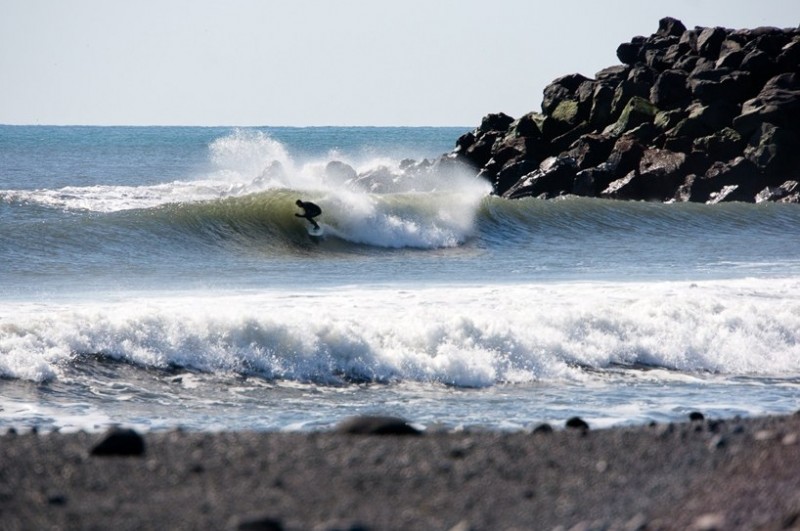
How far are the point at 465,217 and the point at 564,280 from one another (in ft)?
30.0

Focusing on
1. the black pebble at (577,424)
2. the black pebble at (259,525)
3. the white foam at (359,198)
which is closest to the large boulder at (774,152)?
the white foam at (359,198)

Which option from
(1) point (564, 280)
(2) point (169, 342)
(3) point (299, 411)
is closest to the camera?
(3) point (299, 411)

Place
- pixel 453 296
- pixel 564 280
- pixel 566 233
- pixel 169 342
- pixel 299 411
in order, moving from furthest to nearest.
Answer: pixel 566 233
pixel 564 280
pixel 453 296
pixel 169 342
pixel 299 411

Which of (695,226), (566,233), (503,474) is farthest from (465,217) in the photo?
(503,474)

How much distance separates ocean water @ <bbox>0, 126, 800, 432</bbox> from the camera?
1067 centimetres

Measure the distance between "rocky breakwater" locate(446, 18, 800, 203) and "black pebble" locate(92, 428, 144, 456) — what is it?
26268 mm

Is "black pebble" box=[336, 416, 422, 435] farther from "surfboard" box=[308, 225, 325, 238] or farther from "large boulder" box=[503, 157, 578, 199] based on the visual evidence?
"large boulder" box=[503, 157, 578, 199]

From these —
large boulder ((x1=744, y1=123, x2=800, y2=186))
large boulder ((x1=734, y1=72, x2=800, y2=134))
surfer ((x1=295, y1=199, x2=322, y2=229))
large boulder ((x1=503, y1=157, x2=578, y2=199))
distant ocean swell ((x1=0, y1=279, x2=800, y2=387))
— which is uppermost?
large boulder ((x1=734, y1=72, x2=800, y2=134))

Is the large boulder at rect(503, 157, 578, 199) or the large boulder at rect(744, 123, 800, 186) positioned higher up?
the large boulder at rect(744, 123, 800, 186)

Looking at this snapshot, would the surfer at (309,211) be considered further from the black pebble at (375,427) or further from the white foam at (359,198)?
the black pebble at (375,427)

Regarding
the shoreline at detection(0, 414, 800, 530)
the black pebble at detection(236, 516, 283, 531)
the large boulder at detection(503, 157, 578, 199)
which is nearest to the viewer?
the black pebble at detection(236, 516, 283, 531)

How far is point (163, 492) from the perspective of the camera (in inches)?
229

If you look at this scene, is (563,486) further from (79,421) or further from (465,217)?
(465,217)

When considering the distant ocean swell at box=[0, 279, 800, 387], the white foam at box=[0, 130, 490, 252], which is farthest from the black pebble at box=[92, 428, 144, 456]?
the white foam at box=[0, 130, 490, 252]
